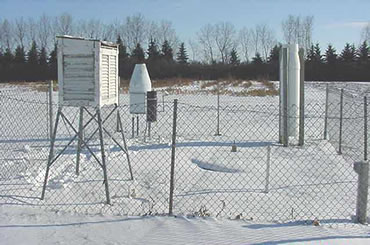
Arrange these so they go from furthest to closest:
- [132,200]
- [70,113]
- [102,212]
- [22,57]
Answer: [22,57], [70,113], [132,200], [102,212]

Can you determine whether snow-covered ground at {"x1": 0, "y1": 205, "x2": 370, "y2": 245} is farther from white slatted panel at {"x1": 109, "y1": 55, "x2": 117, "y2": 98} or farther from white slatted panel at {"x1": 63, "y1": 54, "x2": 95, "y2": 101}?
white slatted panel at {"x1": 109, "y1": 55, "x2": 117, "y2": 98}

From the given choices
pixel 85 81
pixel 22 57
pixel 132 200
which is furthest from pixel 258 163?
→ pixel 22 57

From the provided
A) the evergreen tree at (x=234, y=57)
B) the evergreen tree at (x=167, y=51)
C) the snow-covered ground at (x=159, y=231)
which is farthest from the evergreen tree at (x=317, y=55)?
the snow-covered ground at (x=159, y=231)

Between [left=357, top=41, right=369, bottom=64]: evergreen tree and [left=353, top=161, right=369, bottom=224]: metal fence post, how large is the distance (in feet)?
190

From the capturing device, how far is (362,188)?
4.68 meters

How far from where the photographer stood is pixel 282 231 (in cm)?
446

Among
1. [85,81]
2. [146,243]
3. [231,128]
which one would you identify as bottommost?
[146,243]

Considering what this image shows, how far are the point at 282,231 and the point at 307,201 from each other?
1837mm

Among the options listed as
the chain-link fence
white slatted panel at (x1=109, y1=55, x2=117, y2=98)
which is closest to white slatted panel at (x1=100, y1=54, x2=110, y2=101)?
white slatted panel at (x1=109, y1=55, x2=117, y2=98)

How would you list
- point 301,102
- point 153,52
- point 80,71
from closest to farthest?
1. point 80,71
2. point 301,102
3. point 153,52

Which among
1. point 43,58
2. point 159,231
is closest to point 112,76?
point 159,231

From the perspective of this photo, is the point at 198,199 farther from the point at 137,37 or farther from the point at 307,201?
the point at 137,37

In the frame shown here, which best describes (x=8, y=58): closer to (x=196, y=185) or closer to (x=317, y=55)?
(x=317, y=55)

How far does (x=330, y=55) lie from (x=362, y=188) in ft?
198
